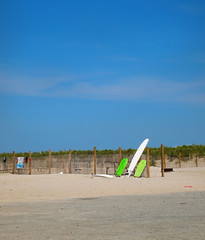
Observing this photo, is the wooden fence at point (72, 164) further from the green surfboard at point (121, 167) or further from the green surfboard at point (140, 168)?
the green surfboard at point (121, 167)

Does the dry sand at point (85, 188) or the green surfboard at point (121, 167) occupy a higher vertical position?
the green surfboard at point (121, 167)

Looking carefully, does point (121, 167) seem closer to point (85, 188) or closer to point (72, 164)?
point (72, 164)

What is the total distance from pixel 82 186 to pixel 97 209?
902 centimetres

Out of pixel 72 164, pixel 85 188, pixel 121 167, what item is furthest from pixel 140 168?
pixel 72 164

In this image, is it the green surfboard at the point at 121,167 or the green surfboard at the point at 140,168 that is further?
the green surfboard at the point at 121,167

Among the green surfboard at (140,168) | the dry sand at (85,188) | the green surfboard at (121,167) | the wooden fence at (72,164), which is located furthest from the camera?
the wooden fence at (72,164)

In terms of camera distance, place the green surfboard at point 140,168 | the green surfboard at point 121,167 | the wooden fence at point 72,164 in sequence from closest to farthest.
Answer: the green surfboard at point 140,168
the green surfboard at point 121,167
the wooden fence at point 72,164

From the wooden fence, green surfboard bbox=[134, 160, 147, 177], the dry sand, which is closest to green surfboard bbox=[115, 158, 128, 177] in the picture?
the wooden fence

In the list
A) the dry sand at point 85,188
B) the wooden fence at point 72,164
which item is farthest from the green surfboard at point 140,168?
the dry sand at point 85,188

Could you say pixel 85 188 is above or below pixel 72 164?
below

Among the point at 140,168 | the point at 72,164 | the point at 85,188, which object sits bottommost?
the point at 85,188

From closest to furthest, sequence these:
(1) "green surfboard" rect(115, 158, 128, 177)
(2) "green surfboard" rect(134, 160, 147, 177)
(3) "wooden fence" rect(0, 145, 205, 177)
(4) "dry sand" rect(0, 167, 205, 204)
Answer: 1. (4) "dry sand" rect(0, 167, 205, 204)
2. (2) "green surfboard" rect(134, 160, 147, 177)
3. (1) "green surfboard" rect(115, 158, 128, 177)
4. (3) "wooden fence" rect(0, 145, 205, 177)

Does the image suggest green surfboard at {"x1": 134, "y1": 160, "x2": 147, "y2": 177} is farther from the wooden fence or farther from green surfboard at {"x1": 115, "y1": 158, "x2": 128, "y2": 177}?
green surfboard at {"x1": 115, "y1": 158, "x2": 128, "y2": 177}

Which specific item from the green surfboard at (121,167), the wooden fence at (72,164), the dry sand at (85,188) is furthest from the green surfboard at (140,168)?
the dry sand at (85,188)
